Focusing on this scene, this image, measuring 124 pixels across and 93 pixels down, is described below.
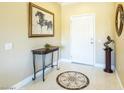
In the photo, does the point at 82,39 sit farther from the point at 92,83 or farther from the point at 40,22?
the point at 92,83

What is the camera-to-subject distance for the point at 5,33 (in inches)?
89.7

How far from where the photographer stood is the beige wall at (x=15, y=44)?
7.40 feet

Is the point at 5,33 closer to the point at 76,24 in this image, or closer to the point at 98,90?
the point at 98,90

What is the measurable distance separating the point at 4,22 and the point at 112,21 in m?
3.43

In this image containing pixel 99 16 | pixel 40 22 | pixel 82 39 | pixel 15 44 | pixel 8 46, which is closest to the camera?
pixel 8 46

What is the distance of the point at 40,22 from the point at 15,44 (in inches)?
44.4

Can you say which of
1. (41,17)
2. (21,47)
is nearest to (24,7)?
(41,17)

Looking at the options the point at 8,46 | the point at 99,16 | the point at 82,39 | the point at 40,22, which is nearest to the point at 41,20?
the point at 40,22

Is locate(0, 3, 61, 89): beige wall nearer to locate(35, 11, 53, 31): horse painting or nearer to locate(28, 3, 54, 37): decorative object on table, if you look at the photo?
→ locate(28, 3, 54, 37): decorative object on table

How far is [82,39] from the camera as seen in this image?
4625 mm

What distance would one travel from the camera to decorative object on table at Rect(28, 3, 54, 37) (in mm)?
2999

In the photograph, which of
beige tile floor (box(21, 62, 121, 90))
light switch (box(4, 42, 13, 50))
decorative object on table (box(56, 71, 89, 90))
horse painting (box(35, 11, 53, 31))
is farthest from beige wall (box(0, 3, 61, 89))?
decorative object on table (box(56, 71, 89, 90))

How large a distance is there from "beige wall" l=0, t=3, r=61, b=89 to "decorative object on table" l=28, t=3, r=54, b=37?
0.16 m

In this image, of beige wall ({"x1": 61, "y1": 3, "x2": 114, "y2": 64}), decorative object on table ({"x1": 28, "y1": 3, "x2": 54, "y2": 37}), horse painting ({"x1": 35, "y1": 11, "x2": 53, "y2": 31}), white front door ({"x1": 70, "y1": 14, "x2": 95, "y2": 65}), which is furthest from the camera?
white front door ({"x1": 70, "y1": 14, "x2": 95, "y2": 65})
